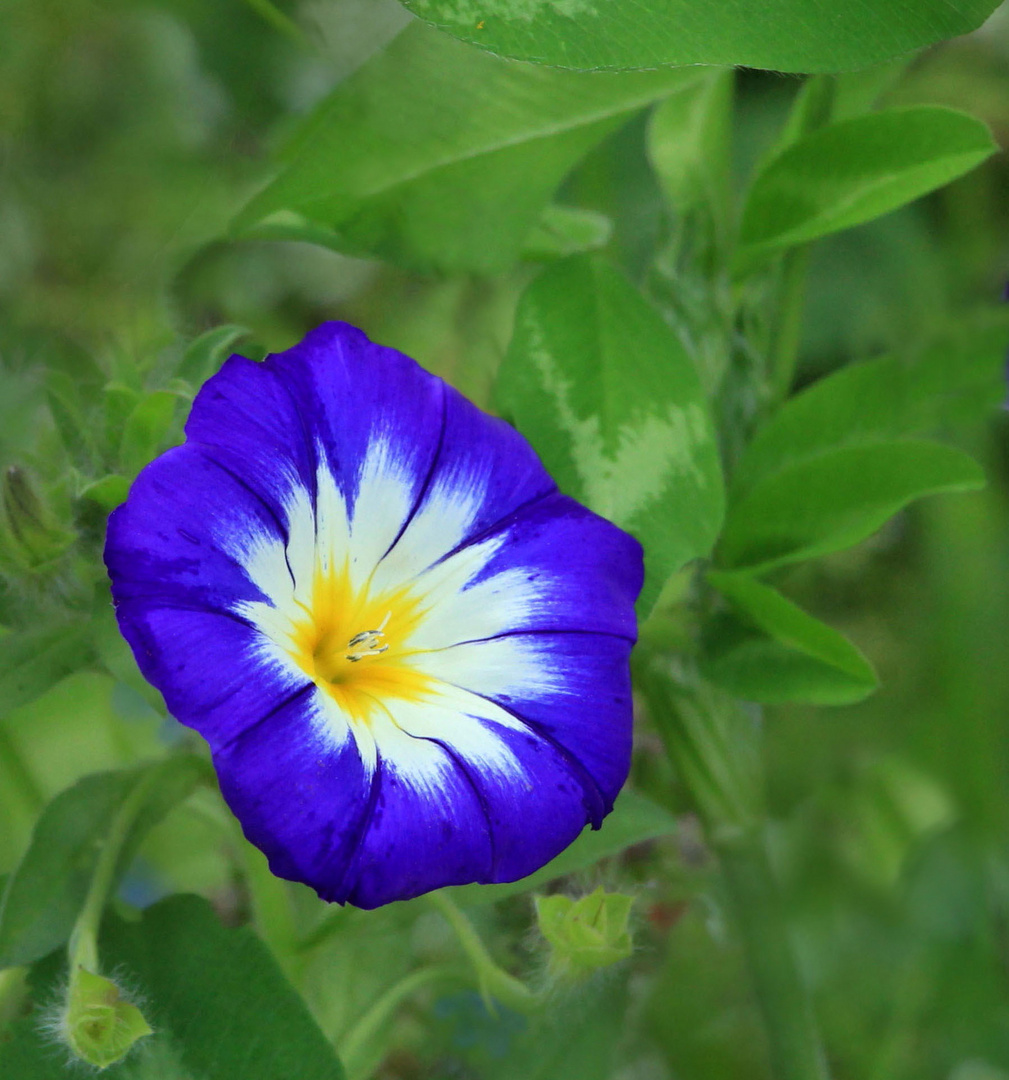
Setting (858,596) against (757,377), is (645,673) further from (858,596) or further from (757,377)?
(858,596)

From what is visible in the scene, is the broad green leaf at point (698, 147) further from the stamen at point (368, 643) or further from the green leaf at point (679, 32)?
the stamen at point (368, 643)

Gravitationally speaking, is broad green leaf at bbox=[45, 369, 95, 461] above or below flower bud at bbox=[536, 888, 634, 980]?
above

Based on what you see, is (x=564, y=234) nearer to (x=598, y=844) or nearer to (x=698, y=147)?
(x=698, y=147)

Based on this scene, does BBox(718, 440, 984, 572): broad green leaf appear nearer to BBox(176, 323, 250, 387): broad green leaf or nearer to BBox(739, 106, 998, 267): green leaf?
BBox(739, 106, 998, 267): green leaf

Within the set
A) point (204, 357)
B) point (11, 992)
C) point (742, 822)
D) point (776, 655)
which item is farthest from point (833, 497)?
point (11, 992)

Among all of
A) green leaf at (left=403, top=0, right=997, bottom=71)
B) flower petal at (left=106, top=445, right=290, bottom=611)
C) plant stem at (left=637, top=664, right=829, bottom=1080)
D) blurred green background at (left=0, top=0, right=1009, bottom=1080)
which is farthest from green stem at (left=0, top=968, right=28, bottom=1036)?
green leaf at (left=403, top=0, right=997, bottom=71)
